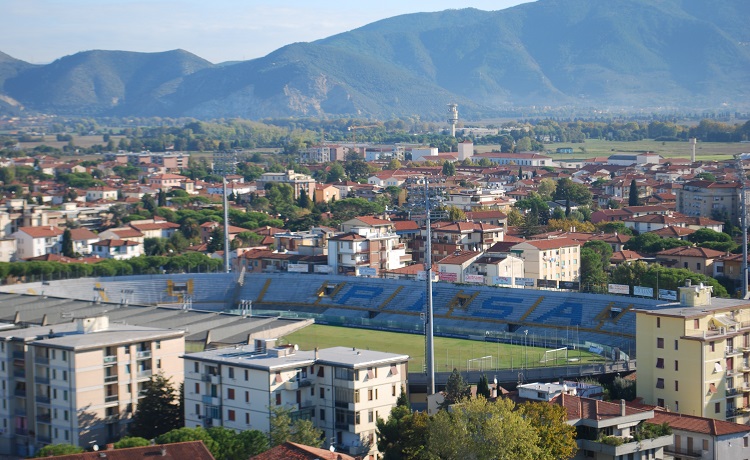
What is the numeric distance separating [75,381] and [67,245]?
2900 centimetres

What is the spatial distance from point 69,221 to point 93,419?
4008 cm

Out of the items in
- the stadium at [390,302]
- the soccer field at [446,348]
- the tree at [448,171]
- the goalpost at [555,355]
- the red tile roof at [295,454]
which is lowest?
the soccer field at [446,348]

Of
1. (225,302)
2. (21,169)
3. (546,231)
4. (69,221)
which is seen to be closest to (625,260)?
(546,231)

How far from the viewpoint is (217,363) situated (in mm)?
21719

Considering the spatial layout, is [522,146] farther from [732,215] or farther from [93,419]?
[93,419]

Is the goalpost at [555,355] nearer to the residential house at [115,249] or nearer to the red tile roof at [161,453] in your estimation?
the red tile roof at [161,453]

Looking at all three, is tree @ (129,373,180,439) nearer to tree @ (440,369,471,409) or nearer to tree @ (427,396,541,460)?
tree @ (440,369,471,409)

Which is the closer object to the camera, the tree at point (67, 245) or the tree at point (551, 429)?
the tree at point (551, 429)

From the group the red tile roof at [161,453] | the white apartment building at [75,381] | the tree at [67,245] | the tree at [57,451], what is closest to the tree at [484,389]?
the red tile roof at [161,453]

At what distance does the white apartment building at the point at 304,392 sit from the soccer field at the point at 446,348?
760 centimetres

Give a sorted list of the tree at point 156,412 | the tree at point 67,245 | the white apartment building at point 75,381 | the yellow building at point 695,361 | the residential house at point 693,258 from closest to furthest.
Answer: the yellow building at point 695,361 → the tree at point 156,412 → the white apartment building at point 75,381 → the residential house at point 693,258 → the tree at point 67,245

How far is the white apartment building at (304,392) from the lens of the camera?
20.9 m

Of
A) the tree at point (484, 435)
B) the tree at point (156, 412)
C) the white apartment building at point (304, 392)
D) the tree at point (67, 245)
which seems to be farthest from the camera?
the tree at point (67, 245)

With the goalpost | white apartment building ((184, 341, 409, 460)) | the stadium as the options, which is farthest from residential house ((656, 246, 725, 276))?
white apartment building ((184, 341, 409, 460))
